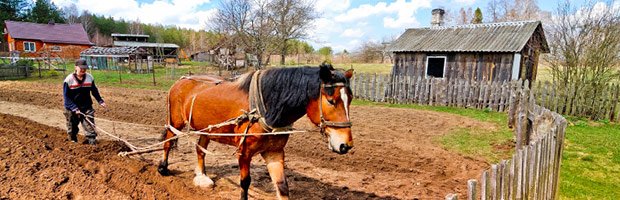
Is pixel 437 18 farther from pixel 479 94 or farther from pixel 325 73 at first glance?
pixel 325 73

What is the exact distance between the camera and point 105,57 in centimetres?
3481

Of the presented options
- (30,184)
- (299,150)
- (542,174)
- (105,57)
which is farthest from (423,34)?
(105,57)

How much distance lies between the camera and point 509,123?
9125 millimetres

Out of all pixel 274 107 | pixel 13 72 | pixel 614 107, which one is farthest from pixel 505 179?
pixel 13 72

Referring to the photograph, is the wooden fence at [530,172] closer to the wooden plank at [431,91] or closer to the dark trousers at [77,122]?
the dark trousers at [77,122]

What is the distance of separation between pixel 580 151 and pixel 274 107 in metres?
6.54

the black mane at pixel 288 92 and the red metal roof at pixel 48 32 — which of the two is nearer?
the black mane at pixel 288 92

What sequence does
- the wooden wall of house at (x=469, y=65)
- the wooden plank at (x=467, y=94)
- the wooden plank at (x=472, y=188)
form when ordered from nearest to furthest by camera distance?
the wooden plank at (x=472, y=188), the wooden plank at (x=467, y=94), the wooden wall of house at (x=469, y=65)

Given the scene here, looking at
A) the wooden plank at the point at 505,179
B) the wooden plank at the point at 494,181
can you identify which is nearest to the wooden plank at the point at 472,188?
the wooden plank at the point at 494,181

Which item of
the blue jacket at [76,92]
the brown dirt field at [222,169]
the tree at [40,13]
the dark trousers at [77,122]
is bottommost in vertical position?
the brown dirt field at [222,169]

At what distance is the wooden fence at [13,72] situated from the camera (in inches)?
864

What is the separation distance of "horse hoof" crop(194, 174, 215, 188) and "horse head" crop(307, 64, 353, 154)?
87.9 inches

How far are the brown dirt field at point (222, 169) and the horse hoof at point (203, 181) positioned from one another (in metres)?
0.09

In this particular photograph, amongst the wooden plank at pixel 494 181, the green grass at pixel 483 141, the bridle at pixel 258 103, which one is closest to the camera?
the wooden plank at pixel 494 181
